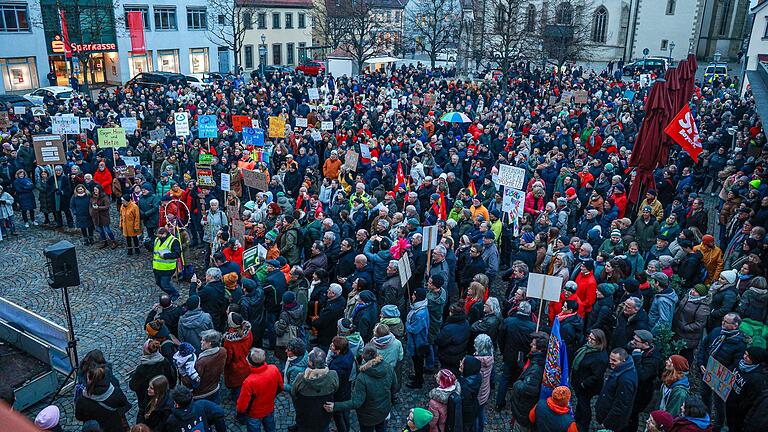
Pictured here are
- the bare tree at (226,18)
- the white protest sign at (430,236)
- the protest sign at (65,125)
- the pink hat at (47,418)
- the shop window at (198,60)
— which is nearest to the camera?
the pink hat at (47,418)

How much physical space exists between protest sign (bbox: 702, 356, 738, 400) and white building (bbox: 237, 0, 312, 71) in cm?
5400

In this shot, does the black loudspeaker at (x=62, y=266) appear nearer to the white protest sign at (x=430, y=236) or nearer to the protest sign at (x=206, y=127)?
the white protest sign at (x=430, y=236)

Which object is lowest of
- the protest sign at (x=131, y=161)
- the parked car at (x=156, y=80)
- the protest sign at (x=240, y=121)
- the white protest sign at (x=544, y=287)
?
the white protest sign at (x=544, y=287)

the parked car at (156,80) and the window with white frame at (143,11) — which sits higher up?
the window with white frame at (143,11)

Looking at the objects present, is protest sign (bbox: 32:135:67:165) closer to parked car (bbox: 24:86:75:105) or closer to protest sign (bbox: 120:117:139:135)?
protest sign (bbox: 120:117:139:135)

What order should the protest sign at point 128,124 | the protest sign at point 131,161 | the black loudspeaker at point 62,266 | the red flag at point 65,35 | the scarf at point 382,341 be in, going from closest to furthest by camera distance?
1. the scarf at point 382,341
2. the black loudspeaker at point 62,266
3. the protest sign at point 131,161
4. the protest sign at point 128,124
5. the red flag at point 65,35

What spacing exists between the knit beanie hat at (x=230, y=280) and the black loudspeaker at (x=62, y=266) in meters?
2.07

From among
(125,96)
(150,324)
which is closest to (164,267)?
(150,324)

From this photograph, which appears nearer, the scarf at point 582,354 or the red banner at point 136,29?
the scarf at point 582,354

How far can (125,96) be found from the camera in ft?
94.9

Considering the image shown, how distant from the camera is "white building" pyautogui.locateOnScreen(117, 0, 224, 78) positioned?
155ft

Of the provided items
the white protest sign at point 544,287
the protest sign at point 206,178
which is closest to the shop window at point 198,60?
the protest sign at point 206,178

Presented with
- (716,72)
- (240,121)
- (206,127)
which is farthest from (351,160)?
(716,72)

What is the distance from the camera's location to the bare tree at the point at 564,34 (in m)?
38.7
